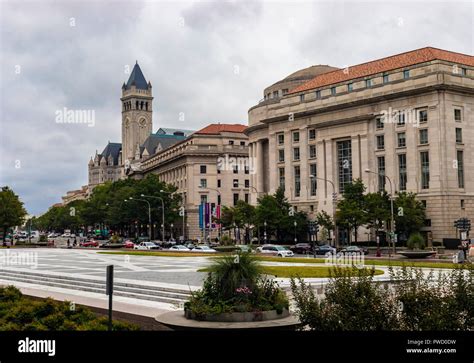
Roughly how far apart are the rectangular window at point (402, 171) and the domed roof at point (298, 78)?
3640 cm

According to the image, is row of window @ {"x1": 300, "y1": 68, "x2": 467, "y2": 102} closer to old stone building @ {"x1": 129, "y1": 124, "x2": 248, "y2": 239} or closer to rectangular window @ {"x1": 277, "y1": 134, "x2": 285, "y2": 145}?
rectangular window @ {"x1": 277, "y1": 134, "x2": 285, "y2": 145}

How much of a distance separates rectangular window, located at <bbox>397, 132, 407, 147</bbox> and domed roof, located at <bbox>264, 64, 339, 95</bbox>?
116 feet

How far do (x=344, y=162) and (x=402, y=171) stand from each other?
32.3 feet

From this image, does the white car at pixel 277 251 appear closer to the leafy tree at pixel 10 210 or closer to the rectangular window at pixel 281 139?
the rectangular window at pixel 281 139

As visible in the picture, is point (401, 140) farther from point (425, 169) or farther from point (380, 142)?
point (425, 169)

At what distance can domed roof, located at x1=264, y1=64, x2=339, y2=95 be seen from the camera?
109750 millimetres

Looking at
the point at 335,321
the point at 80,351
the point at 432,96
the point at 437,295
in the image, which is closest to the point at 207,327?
the point at 335,321

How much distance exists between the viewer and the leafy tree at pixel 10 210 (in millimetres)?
98562

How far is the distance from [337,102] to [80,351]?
77.7 m

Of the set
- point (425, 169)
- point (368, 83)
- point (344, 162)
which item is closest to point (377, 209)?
point (425, 169)

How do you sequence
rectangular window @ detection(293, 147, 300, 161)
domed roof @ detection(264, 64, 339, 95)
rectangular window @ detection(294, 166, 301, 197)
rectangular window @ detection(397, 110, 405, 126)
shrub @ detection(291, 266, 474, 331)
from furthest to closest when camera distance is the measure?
1. domed roof @ detection(264, 64, 339, 95)
2. rectangular window @ detection(293, 147, 300, 161)
3. rectangular window @ detection(294, 166, 301, 197)
4. rectangular window @ detection(397, 110, 405, 126)
5. shrub @ detection(291, 266, 474, 331)

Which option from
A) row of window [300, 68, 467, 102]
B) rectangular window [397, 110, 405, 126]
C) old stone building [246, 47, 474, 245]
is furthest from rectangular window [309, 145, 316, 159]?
rectangular window [397, 110, 405, 126]

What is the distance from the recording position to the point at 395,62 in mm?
80188

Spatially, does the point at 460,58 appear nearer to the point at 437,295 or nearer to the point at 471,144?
the point at 471,144
